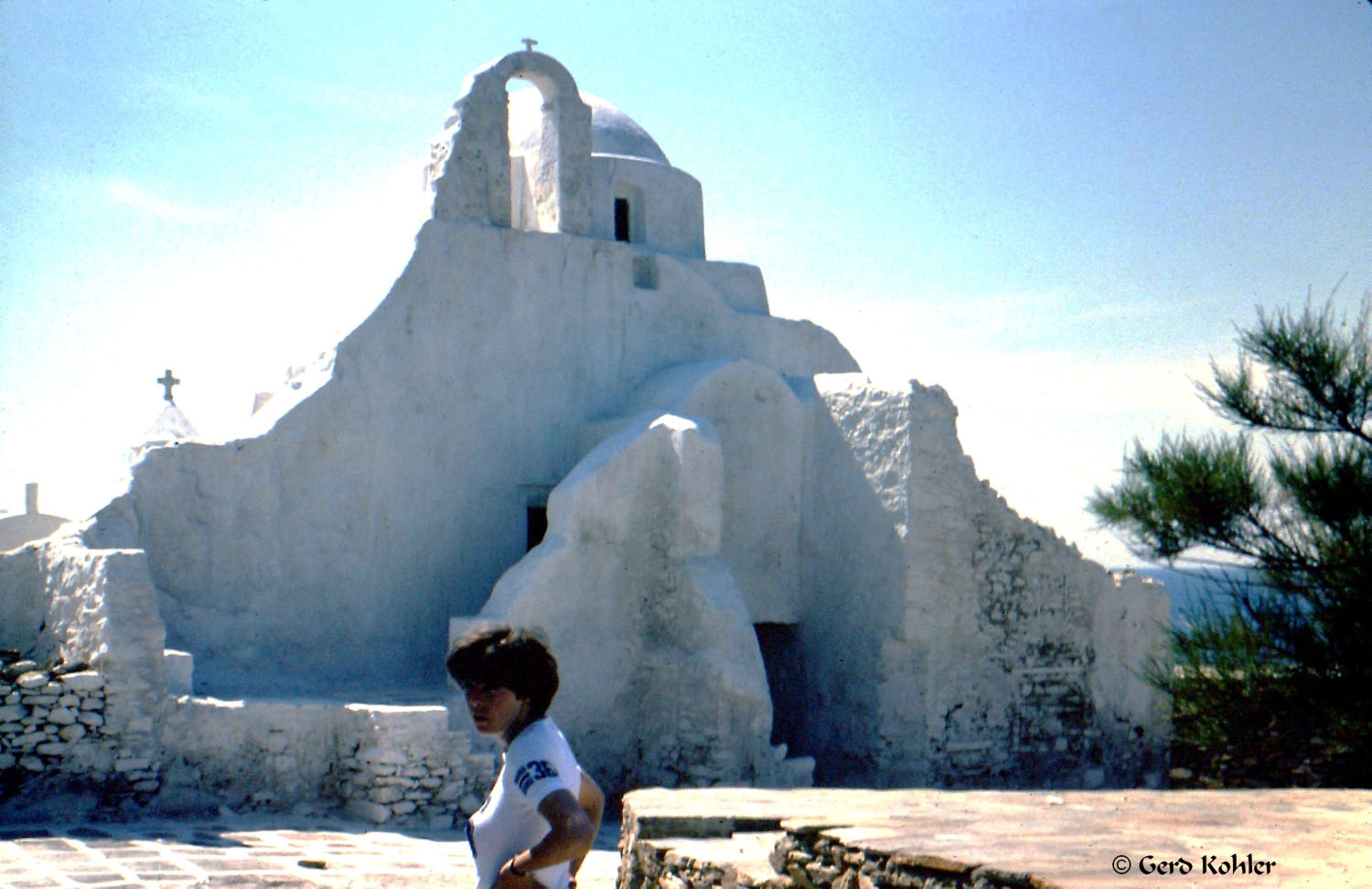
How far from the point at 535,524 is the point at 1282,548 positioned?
6899mm

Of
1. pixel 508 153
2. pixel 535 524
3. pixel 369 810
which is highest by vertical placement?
pixel 508 153

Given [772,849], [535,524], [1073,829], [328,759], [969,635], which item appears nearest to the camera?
[1073,829]

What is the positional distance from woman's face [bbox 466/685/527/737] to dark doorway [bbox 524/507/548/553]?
1011 centimetres

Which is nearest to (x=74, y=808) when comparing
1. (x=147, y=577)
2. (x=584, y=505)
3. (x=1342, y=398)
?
(x=147, y=577)

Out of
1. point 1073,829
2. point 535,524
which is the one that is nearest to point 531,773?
point 1073,829

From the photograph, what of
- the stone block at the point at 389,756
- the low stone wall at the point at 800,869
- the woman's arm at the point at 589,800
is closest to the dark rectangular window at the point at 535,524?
the stone block at the point at 389,756

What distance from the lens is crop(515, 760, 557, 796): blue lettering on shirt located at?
12.3ft

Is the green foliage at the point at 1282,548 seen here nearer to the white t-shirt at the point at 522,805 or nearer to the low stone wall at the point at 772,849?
the low stone wall at the point at 772,849

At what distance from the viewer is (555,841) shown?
364cm

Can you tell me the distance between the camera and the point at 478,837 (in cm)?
385

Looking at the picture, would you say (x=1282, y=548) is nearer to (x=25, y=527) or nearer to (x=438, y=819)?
(x=438, y=819)

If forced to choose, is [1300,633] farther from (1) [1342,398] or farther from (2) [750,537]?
(2) [750,537]

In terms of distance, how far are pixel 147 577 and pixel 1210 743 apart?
7.89 meters

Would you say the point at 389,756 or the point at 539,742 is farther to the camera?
the point at 389,756
